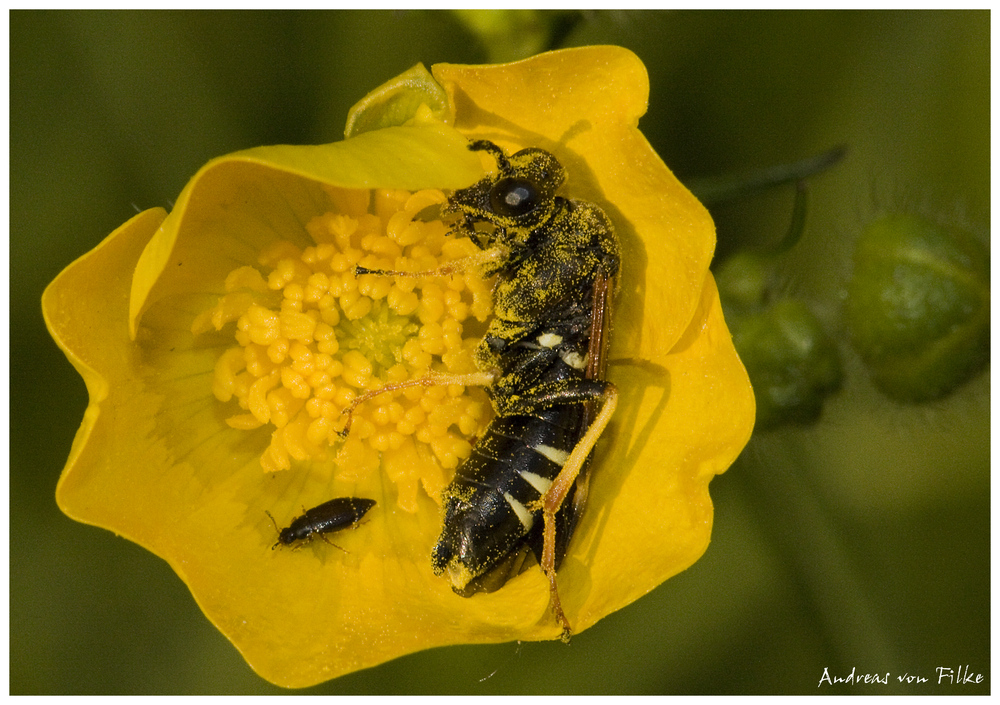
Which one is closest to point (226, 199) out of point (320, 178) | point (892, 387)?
point (320, 178)

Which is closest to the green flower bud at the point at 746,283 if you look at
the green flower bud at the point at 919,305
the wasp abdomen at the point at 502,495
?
the green flower bud at the point at 919,305

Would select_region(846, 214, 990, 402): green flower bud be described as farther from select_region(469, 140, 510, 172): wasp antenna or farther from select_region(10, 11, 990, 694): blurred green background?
select_region(469, 140, 510, 172): wasp antenna

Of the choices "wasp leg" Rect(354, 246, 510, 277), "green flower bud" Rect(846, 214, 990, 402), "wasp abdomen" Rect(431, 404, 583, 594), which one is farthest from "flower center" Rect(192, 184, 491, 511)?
"green flower bud" Rect(846, 214, 990, 402)

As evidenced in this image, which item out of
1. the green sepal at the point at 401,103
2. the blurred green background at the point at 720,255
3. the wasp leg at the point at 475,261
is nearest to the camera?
the wasp leg at the point at 475,261

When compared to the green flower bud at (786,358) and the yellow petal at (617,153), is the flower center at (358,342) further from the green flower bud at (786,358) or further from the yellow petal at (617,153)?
the green flower bud at (786,358)

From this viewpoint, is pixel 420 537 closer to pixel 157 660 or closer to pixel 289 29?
pixel 157 660

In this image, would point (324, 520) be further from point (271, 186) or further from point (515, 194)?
point (515, 194)
